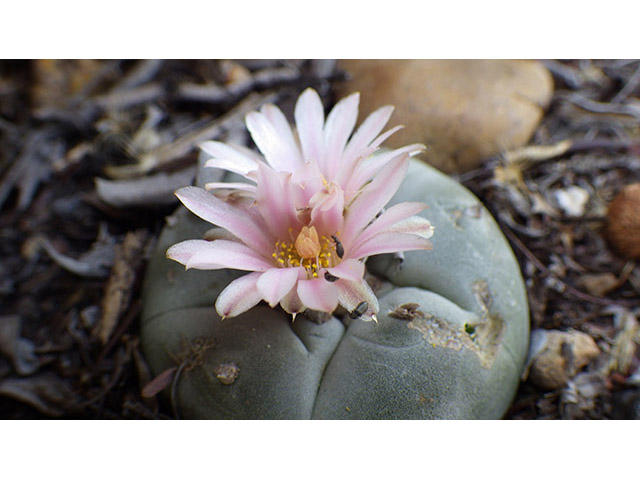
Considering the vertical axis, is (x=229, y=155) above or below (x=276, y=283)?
above

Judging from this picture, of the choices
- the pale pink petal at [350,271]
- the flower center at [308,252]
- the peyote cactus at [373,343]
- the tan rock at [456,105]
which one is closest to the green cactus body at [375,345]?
the peyote cactus at [373,343]

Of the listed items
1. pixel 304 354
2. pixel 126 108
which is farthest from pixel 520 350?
pixel 126 108

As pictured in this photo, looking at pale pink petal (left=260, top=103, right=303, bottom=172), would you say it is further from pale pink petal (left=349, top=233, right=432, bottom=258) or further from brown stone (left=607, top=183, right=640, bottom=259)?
brown stone (left=607, top=183, right=640, bottom=259)

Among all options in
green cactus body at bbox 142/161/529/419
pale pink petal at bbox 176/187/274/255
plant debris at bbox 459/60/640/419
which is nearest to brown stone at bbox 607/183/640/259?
plant debris at bbox 459/60/640/419

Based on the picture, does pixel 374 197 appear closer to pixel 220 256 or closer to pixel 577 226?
pixel 220 256

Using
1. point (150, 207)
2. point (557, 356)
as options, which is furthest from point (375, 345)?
point (150, 207)

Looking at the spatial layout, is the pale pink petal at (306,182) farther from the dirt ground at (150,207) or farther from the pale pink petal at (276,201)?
the dirt ground at (150,207)
